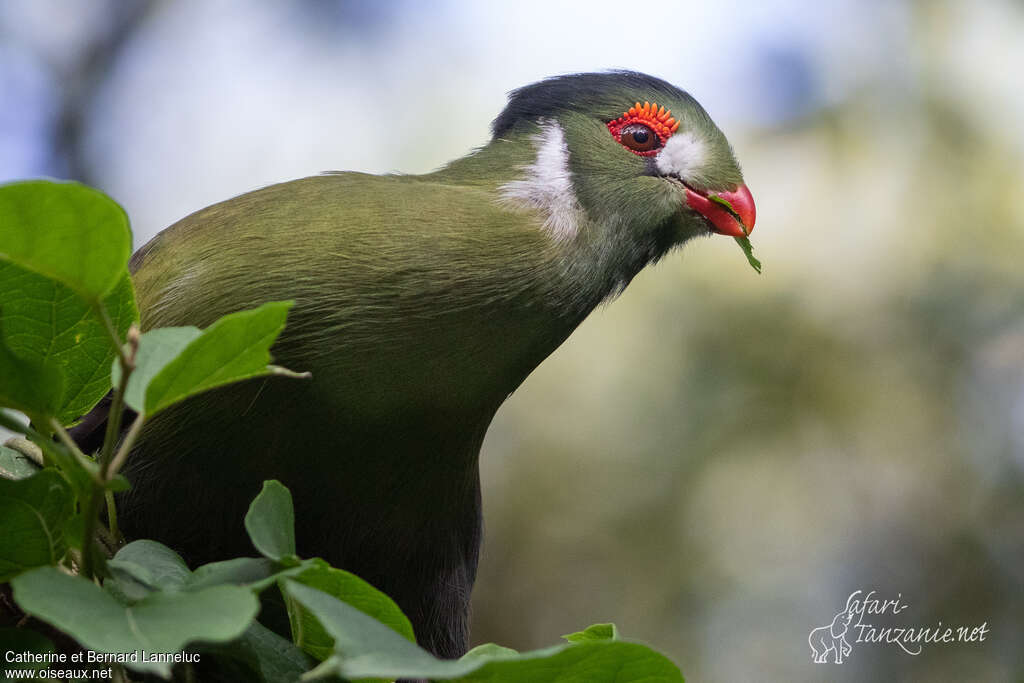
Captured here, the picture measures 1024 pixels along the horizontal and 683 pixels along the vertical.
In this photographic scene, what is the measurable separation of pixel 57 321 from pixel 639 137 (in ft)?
3.72

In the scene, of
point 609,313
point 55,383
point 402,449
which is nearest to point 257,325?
point 55,383

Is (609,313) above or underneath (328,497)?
underneath

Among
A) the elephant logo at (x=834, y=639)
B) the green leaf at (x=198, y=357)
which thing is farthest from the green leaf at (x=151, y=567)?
the elephant logo at (x=834, y=639)

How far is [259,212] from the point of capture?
4.82 feet

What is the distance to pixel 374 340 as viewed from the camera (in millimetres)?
1330

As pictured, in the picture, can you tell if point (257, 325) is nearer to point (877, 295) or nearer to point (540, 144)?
point (540, 144)

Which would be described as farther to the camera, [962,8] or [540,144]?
[962,8]

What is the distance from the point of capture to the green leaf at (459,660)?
60 centimetres

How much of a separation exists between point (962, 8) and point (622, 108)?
3.65m

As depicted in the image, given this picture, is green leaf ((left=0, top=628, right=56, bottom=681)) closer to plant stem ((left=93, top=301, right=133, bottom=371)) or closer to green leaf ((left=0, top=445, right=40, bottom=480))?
plant stem ((left=93, top=301, right=133, bottom=371))

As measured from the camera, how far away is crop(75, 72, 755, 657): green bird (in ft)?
4.39

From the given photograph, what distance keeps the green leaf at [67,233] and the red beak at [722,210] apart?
1176 mm

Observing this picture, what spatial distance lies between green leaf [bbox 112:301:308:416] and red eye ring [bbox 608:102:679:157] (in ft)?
3.74

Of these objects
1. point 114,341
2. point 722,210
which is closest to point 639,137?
point 722,210
